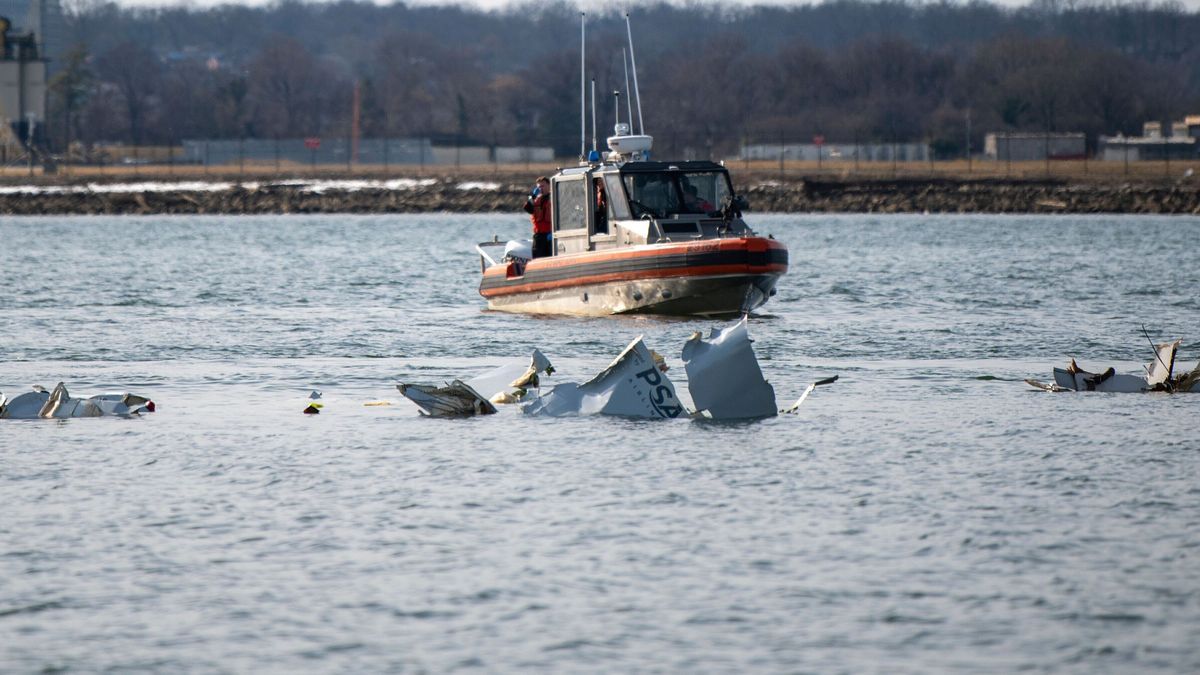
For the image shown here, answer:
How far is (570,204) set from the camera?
88.4ft

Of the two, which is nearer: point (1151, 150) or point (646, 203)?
point (646, 203)

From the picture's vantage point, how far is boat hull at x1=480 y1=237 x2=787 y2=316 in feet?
80.4

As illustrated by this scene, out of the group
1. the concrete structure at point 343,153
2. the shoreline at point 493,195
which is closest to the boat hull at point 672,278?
the shoreline at point 493,195

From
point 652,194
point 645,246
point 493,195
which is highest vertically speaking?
point 493,195

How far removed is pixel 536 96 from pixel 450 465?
498 ft

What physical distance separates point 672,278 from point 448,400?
352 inches

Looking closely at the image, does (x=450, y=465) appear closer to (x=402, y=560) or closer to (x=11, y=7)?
(x=402, y=560)

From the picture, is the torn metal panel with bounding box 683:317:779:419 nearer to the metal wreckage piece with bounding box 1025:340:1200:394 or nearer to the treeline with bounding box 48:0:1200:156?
the metal wreckage piece with bounding box 1025:340:1200:394

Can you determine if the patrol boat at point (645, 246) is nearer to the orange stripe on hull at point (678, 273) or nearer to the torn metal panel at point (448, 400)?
the orange stripe on hull at point (678, 273)

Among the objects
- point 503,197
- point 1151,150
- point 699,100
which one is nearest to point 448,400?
point 503,197

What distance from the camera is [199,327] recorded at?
26375 millimetres

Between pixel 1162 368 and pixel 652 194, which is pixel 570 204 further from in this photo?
pixel 1162 368

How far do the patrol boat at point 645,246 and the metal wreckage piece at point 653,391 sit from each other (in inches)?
319

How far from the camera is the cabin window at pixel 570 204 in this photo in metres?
26.6
